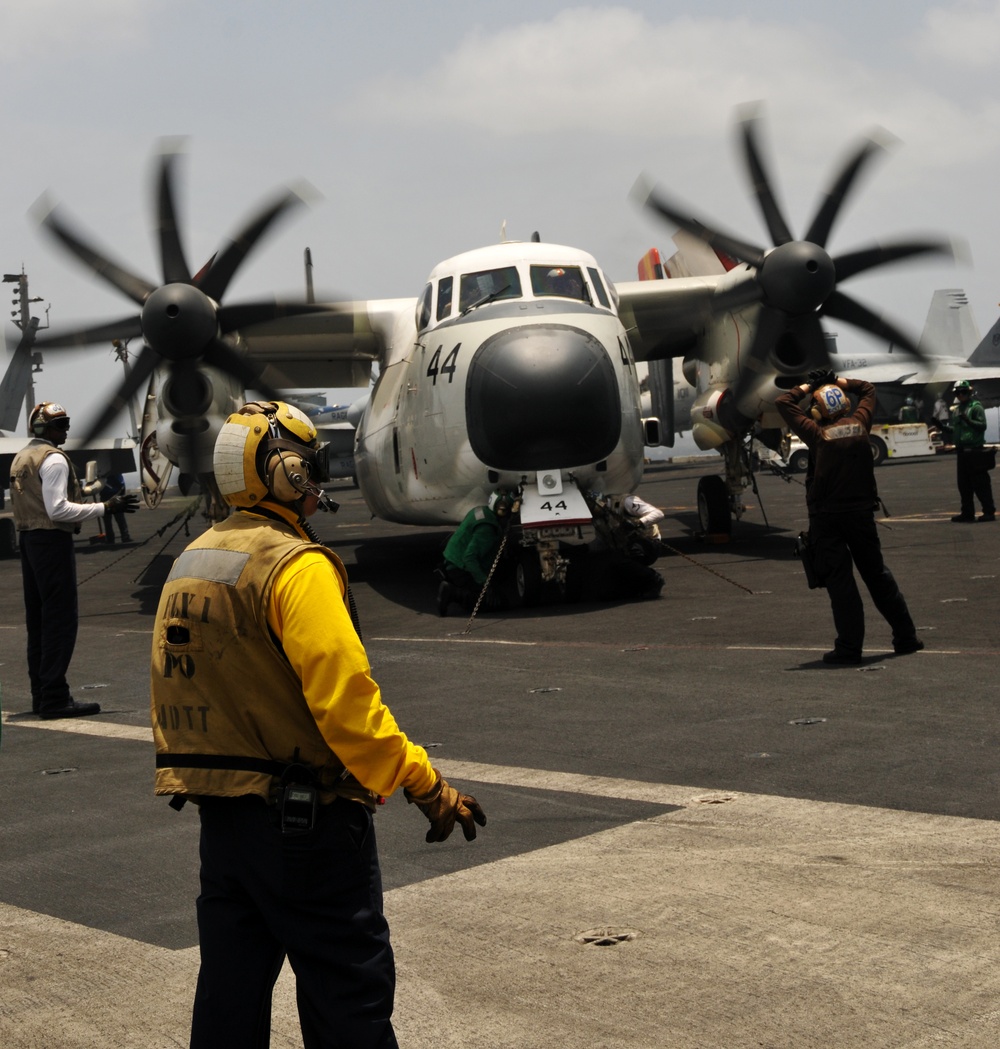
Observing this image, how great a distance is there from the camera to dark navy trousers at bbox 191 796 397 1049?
3.20 meters

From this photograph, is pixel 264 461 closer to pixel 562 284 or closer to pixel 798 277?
pixel 562 284

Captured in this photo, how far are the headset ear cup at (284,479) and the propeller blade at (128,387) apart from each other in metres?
15.6

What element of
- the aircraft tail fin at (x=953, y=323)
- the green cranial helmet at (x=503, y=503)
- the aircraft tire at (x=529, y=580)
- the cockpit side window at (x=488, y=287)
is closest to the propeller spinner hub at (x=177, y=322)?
the cockpit side window at (x=488, y=287)

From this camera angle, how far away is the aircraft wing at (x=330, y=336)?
67.9 feet

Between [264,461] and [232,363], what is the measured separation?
15.5 meters

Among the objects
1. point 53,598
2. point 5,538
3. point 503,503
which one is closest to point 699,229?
point 503,503

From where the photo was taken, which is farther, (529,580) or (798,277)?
(798,277)

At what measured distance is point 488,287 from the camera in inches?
660

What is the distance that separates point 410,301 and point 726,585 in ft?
25.4

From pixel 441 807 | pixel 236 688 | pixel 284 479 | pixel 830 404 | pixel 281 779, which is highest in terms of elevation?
pixel 830 404

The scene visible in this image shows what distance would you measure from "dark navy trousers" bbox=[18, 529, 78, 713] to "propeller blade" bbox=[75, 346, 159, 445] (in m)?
8.83

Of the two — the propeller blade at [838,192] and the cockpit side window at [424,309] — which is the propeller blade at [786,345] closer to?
the propeller blade at [838,192]

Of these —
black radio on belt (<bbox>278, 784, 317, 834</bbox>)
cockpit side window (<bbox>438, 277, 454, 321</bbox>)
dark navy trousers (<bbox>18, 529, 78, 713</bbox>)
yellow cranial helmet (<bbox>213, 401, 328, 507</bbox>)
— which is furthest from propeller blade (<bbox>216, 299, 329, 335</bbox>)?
black radio on belt (<bbox>278, 784, 317, 834</bbox>)

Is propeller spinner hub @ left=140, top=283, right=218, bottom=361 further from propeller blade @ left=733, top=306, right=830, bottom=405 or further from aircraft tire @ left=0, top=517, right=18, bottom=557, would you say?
aircraft tire @ left=0, top=517, right=18, bottom=557
